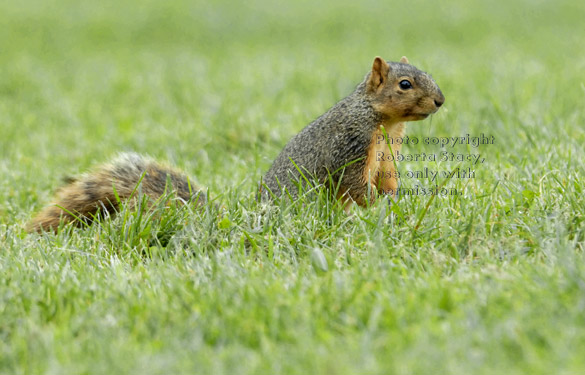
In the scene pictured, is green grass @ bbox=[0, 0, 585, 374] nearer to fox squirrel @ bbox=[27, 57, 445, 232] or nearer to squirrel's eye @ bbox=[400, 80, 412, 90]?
fox squirrel @ bbox=[27, 57, 445, 232]

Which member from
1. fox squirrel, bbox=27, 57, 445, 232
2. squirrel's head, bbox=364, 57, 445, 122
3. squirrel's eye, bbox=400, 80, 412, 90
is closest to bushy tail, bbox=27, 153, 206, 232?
fox squirrel, bbox=27, 57, 445, 232

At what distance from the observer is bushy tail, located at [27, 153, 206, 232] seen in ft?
12.9

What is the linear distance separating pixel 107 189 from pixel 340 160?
1193 mm

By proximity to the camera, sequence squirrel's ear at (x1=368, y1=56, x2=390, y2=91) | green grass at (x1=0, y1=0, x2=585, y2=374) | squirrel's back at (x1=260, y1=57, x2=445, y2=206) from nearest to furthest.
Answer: green grass at (x1=0, y1=0, x2=585, y2=374) → squirrel's back at (x1=260, y1=57, x2=445, y2=206) → squirrel's ear at (x1=368, y1=56, x2=390, y2=91)

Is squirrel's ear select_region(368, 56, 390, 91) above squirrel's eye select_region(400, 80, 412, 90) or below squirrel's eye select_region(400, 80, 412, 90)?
above

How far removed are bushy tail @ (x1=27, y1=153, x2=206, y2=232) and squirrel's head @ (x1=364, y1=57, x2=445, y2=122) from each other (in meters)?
1.02

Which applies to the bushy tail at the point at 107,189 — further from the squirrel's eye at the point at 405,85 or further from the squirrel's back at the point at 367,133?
the squirrel's eye at the point at 405,85

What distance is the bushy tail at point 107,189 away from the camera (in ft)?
12.9

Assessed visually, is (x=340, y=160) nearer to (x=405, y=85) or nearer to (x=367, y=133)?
(x=367, y=133)

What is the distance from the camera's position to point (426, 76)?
12.7 ft

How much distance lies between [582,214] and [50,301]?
2067 mm

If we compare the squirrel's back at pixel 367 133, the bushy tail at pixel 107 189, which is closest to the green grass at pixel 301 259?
the bushy tail at pixel 107 189

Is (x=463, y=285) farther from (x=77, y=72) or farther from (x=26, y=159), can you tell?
(x=77, y=72)

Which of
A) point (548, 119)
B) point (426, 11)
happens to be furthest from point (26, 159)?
point (426, 11)
